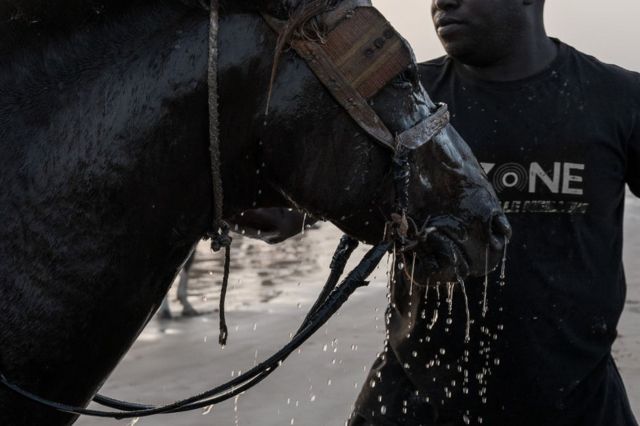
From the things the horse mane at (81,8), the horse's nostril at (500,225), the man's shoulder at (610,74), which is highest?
the horse mane at (81,8)

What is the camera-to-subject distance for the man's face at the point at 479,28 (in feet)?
11.3

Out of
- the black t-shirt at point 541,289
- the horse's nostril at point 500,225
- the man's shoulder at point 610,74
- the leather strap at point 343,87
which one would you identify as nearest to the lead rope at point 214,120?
the leather strap at point 343,87

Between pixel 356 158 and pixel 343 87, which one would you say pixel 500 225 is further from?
pixel 343 87

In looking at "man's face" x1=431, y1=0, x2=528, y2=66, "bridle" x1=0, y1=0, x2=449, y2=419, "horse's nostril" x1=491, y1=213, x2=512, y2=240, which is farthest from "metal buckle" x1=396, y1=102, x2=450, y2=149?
"man's face" x1=431, y1=0, x2=528, y2=66

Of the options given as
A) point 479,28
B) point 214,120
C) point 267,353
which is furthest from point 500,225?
point 267,353

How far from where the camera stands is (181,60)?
7.09ft

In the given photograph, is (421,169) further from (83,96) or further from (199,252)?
(199,252)

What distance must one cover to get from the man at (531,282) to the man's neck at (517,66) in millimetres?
36

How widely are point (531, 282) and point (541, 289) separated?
0.04 m

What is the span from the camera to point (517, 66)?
3.52m

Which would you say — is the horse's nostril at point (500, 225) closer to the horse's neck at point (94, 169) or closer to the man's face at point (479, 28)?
the horse's neck at point (94, 169)

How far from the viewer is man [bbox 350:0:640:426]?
3328 millimetres

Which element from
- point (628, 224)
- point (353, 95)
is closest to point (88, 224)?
point (353, 95)

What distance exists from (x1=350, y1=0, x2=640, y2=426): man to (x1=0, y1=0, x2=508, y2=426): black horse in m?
1.16
